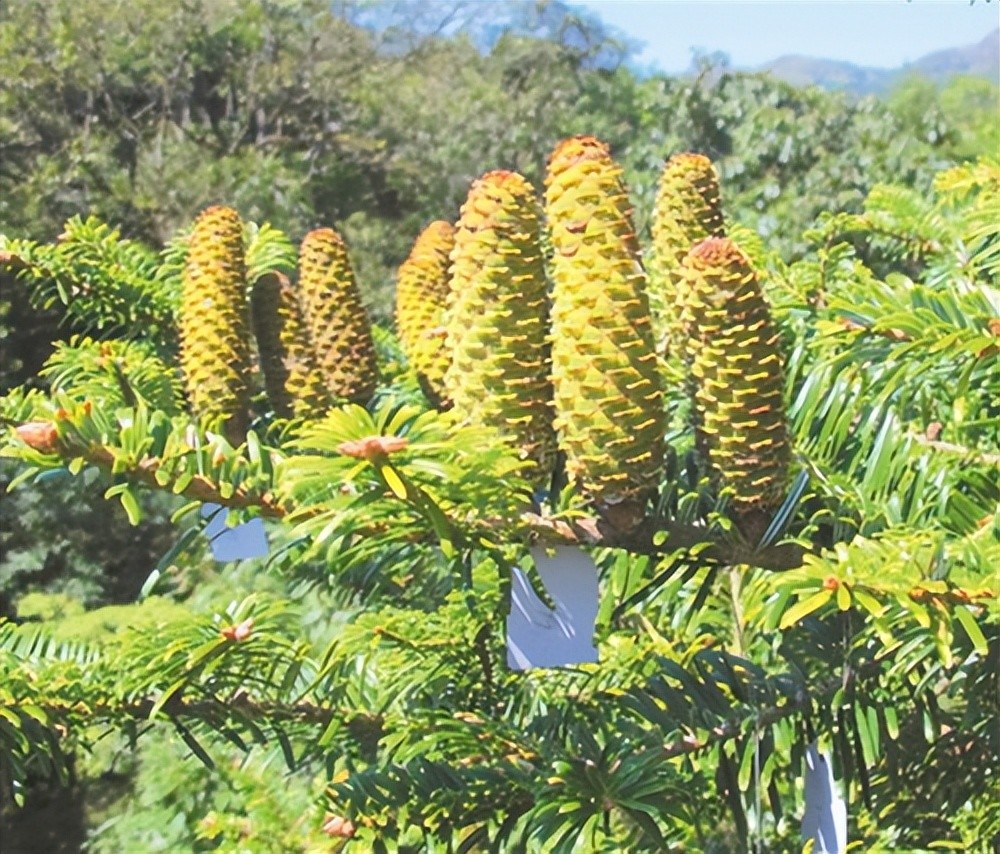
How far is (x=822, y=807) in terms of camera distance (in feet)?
1.42

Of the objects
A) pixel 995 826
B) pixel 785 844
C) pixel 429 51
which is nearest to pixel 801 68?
pixel 785 844

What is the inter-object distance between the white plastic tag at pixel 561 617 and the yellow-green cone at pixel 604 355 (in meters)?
0.03

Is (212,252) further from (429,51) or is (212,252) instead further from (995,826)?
(429,51)

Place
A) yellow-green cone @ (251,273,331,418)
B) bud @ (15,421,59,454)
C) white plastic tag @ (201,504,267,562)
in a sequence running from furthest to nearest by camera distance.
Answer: yellow-green cone @ (251,273,331,418) < white plastic tag @ (201,504,267,562) < bud @ (15,421,59,454)

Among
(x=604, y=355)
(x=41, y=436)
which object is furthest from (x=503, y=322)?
(x=41, y=436)

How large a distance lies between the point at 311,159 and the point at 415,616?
6.75 meters

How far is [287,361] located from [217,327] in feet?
0.14

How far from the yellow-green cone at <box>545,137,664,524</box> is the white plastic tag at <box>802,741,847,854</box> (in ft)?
0.52

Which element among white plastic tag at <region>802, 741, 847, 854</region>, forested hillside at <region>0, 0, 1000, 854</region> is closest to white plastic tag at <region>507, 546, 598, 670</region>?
forested hillside at <region>0, 0, 1000, 854</region>

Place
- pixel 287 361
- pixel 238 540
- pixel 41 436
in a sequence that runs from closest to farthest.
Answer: pixel 41 436
pixel 238 540
pixel 287 361

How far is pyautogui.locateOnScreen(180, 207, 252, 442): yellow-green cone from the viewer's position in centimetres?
49

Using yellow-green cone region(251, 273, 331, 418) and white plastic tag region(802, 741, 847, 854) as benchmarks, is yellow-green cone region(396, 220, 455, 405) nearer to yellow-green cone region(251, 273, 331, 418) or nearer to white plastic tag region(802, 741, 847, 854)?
yellow-green cone region(251, 273, 331, 418)

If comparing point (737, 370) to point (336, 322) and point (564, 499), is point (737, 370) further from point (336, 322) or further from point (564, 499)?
point (336, 322)

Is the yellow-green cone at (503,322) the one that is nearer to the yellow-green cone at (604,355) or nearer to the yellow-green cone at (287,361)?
the yellow-green cone at (604,355)
